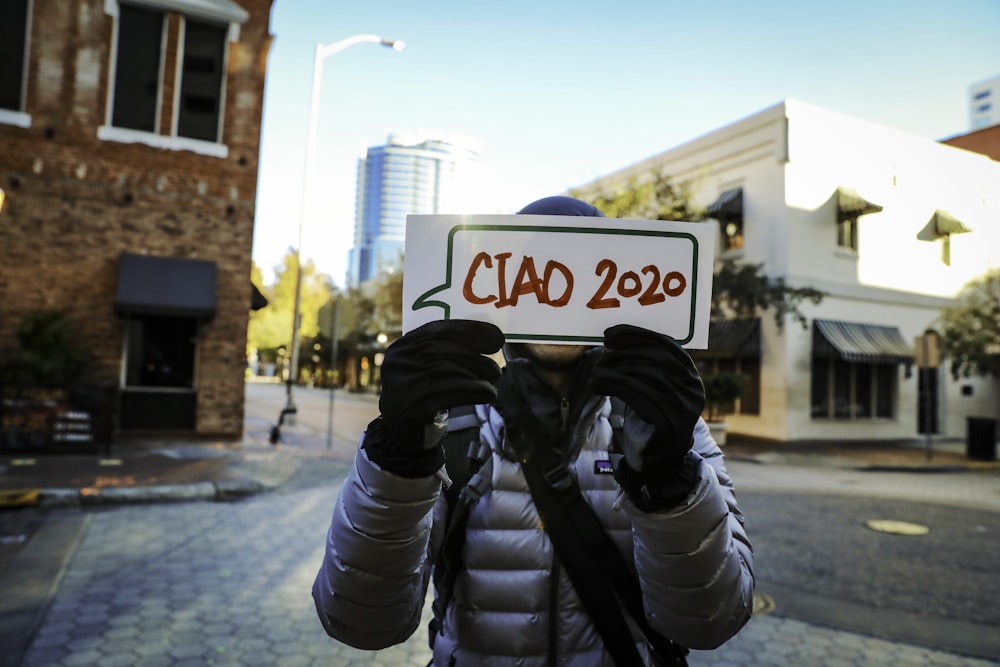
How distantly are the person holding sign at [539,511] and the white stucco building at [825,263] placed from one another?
16371 millimetres

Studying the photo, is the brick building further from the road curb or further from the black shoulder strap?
the black shoulder strap

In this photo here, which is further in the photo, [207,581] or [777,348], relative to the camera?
[777,348]

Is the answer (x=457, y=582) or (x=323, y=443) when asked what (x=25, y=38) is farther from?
(x=457, y=582)

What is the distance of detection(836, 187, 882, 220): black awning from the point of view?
15547 mm

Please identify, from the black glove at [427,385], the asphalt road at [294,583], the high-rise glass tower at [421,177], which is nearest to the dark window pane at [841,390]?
the asphalt road at [294,583]

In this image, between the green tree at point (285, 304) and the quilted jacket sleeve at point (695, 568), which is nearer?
the quilted jacket sleeve at point (695, 568)

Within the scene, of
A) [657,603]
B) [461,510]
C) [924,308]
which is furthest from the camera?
[924,308]

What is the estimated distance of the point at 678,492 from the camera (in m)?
1.27

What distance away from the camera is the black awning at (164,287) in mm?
12023

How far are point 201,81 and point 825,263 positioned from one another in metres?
17.0

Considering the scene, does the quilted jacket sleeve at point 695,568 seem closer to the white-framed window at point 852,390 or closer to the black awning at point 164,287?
the black awning at point 164,287

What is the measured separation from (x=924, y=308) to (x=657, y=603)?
2333cm

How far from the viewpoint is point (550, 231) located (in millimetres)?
1353

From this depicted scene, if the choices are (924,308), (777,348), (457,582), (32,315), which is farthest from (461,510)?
(924,308)
